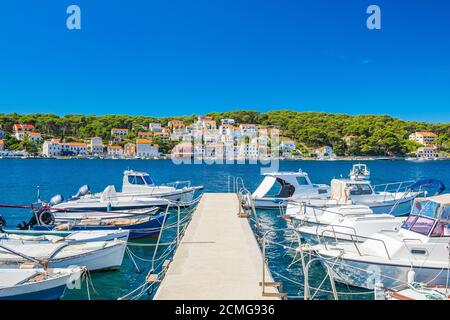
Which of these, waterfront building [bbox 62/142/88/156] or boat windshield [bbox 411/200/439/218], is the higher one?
waterfront building [bbox 62/142/88/156]

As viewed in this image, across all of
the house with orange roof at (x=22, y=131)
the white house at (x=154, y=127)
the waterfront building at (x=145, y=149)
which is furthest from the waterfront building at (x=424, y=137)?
the house with orange roof at (x=22, y=131)

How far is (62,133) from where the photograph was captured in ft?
617

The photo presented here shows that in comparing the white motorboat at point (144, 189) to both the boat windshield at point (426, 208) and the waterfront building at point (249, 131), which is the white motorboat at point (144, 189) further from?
the waterfront building at point (249, 131)

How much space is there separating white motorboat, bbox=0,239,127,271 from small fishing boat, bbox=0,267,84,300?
3.42 feet

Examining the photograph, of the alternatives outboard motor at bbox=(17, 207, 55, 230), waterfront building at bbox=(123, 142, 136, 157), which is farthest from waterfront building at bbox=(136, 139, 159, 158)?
outboard motor at bbox=(17, 207, 55, 230)

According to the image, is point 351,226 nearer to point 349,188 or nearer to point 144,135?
point 349,188

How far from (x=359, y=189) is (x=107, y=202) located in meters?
13.7

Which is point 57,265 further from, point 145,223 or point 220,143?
point 220,143

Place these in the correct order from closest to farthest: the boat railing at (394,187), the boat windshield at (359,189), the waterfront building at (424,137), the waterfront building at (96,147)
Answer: the boat windshield at (359,189)
the boat railing at (394,187)
the waterfront building at (96,147)
the waterfront building at (424,137)

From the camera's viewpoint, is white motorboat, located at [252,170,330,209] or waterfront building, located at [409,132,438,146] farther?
waterfront building, located at [409,132,438,146]

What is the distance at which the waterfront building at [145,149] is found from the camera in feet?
544

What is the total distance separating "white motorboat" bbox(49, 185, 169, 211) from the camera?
2072cm

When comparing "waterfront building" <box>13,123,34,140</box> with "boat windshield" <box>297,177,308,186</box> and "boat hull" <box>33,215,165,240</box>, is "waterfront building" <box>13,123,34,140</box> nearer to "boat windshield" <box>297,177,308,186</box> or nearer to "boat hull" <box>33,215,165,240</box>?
A: "boat windshield" <box>297,177,308,186</box>

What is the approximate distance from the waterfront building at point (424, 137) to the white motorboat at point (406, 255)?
17812 cm
